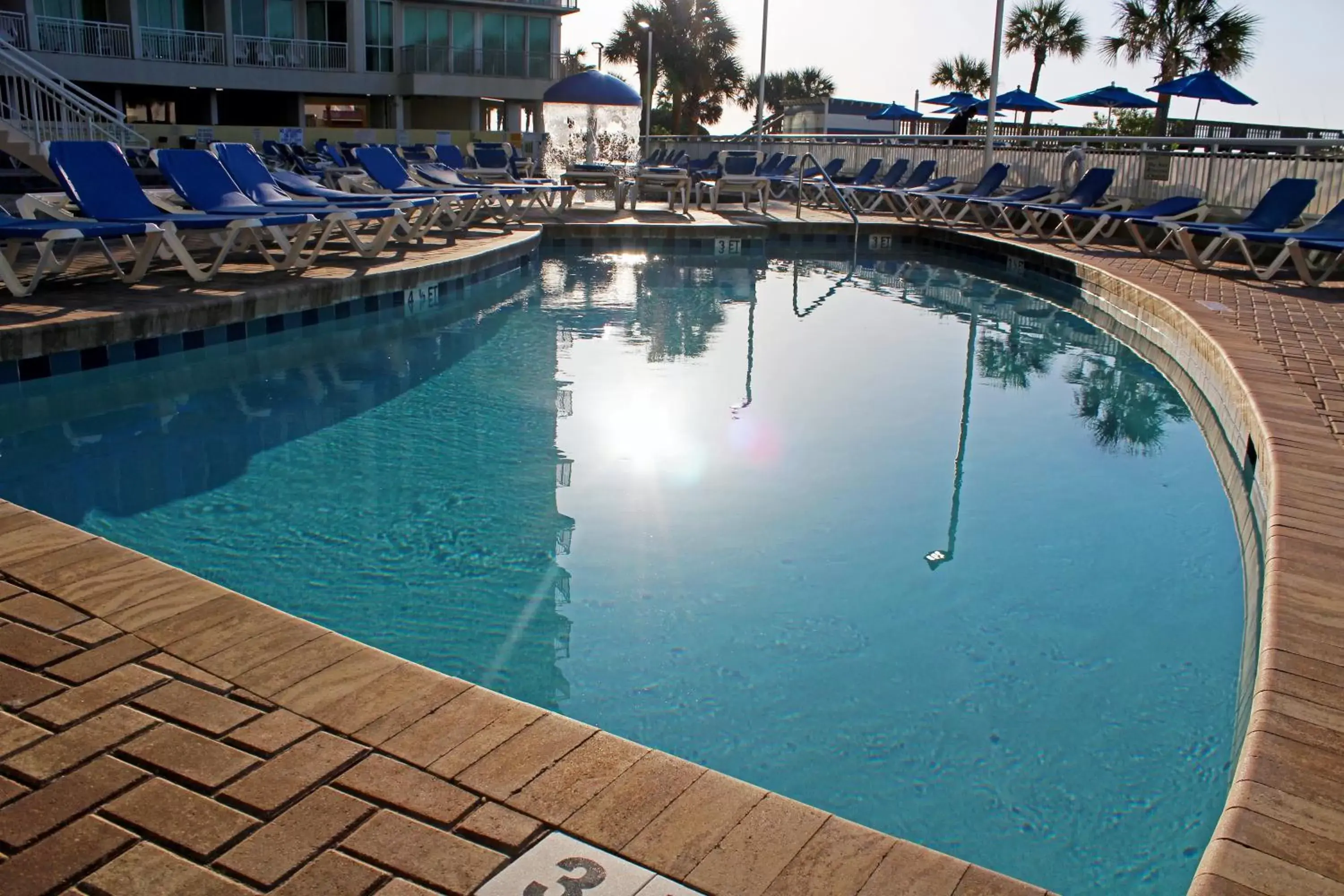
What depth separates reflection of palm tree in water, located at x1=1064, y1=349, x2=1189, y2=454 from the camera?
17.9 feet

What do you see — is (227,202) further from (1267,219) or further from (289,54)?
(289,54)

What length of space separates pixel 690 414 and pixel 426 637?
2.64 metres

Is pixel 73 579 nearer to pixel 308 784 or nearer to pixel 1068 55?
pixel 308 784

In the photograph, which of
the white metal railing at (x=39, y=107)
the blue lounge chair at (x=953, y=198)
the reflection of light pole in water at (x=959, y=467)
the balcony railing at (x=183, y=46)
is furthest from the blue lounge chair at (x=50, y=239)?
the balcony railing at (x=183, y=46)

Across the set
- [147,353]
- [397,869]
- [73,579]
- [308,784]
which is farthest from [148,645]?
[147,353]

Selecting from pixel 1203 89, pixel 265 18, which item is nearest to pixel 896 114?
pixel 1203 89

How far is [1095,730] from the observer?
274 cm

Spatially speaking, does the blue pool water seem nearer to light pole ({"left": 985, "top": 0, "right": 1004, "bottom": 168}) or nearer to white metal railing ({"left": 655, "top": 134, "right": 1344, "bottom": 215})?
white metal railing ({"left": 655, "top": 134, "right": 1344, "bottom": 215})

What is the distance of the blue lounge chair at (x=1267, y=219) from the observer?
9109 mm

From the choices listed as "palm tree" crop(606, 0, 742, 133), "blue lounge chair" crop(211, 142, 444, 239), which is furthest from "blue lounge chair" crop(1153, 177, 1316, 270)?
"palm tree" crop(606, 0, 742, 133)

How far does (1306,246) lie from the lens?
8141mm

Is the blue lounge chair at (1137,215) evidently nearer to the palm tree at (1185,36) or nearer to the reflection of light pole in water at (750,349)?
the reflection of light pole in water at (750,349)

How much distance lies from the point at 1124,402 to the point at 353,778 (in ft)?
17.8

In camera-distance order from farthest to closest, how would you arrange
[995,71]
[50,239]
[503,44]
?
[503,44] → [995,71] → [50,239]
